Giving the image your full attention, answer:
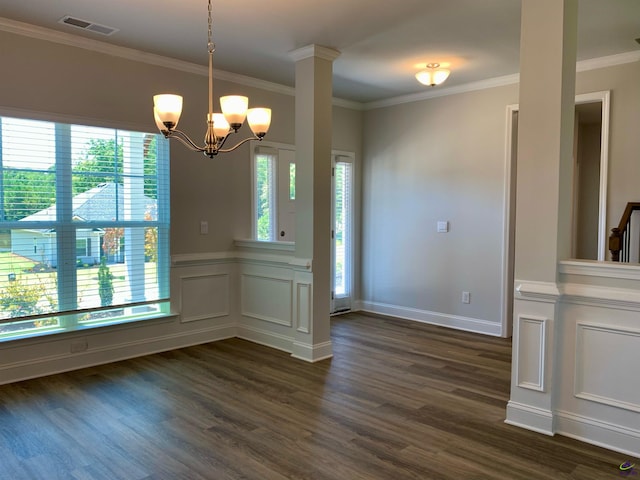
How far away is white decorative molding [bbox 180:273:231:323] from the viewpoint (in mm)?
4980

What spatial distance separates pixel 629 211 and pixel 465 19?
2.24 m

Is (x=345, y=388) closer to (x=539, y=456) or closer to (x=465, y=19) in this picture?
(x=539, y=456)

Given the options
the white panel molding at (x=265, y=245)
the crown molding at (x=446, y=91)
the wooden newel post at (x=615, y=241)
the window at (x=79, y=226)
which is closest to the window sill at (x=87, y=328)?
the window at (x=79, y=226)

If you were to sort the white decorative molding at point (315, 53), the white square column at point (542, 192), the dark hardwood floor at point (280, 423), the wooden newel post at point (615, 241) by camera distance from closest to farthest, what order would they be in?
the dark hardwood floor at point (280, 423) < the white square column at point (542, 192) < the wooden newel post at point (615, 241) < the white decorative molding at point (315, 53)

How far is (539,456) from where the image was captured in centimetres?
275

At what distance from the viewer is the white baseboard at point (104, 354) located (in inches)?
154

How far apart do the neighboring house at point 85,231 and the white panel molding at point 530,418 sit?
3504 millimetres

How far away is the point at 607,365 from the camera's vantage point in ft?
9.35

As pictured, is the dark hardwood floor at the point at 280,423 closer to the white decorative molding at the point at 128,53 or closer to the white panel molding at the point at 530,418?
the white panel molding at the point at 530,418

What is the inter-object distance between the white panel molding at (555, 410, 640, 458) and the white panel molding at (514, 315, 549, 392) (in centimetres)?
24

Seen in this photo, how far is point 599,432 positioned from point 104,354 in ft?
12.8

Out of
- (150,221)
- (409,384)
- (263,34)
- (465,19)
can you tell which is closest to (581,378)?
(409,384)

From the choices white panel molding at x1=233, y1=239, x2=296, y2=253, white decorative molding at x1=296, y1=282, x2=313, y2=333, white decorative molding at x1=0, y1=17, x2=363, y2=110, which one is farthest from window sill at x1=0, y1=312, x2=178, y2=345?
white decorative molding at x1=0, y1=17, x2=363, y2=110

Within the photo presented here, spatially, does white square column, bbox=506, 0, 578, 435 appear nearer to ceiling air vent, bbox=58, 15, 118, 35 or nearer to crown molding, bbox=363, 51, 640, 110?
crown molding, bbox=363, 51, 640, 110
